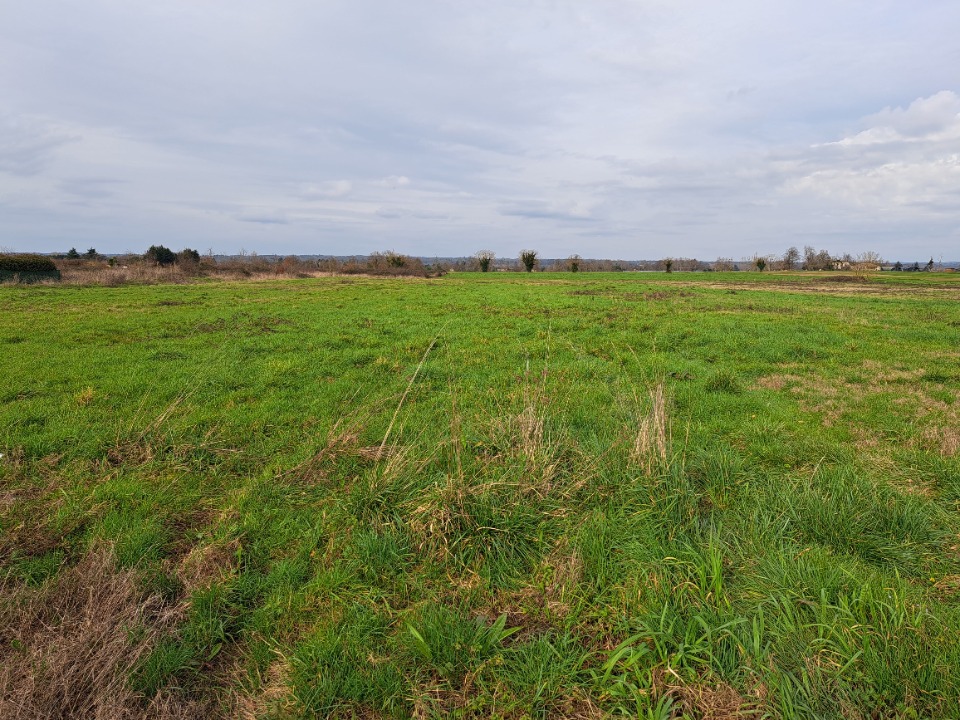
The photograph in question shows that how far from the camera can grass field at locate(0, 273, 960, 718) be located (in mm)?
2639

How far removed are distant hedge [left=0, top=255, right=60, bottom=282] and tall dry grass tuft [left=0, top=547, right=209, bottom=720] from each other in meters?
36.3

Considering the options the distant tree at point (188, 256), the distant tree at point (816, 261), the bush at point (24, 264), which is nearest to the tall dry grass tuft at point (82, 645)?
the bush at point (24, 264)

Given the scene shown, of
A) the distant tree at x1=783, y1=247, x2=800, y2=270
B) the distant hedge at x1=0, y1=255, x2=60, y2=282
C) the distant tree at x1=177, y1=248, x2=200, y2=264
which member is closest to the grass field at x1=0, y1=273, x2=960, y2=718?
the distant hedge at x1=0, y1=255, x2=60, y2=282

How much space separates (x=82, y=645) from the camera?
112 inches

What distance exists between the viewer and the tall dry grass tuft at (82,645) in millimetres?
2551

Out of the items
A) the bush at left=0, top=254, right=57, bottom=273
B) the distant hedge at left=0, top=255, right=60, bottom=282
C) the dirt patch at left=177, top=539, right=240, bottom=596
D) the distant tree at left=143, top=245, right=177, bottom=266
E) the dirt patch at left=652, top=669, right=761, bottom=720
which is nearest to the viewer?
the dirt patch at left=652, top=669, right=761, bottom=720

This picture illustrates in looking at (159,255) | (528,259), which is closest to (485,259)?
(528,259)

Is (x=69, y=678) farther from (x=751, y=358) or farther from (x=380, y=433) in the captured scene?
(x=751, y=358)

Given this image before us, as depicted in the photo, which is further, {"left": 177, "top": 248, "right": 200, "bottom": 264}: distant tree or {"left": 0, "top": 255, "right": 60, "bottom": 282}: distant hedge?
{"left": 177, "top": 248, "right": 200, "bottom": 264}: distant tree

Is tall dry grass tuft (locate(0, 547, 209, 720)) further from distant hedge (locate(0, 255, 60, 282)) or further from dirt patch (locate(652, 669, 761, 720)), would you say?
distant hedge (locate(0, 255, 60, 282))

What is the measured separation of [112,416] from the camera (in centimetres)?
694

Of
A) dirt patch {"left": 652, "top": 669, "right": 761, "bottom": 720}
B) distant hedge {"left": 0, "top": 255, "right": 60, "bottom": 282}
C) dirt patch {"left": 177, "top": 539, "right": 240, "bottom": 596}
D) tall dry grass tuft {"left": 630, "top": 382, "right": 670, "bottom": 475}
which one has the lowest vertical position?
dirt patch {"left": 177, "top": 539, "right": 240, "bottom": 596}

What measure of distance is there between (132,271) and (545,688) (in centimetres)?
4248

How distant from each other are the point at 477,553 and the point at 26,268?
40253 mm
